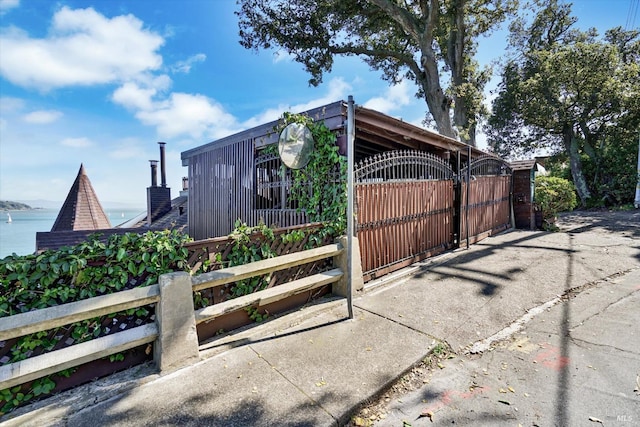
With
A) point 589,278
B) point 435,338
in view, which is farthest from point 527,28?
point 435,338

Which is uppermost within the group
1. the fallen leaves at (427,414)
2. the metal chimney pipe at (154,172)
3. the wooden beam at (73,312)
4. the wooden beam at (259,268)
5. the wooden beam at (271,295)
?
the metal chimney pipe at (154,172)

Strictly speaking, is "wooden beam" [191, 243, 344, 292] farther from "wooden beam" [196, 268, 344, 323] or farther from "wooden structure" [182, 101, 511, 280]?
"wooden structure" [182, 101, 511, 280]

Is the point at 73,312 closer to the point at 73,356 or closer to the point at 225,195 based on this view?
the point at 73,356

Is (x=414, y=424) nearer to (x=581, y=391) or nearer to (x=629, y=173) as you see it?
(x=581, y=391)

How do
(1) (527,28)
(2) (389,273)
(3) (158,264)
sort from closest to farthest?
(3) (158,264) → (2) (389,273) → (1) (527,28)

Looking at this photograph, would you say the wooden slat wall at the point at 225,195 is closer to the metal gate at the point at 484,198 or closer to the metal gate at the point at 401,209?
the metal gate at the point at 401,209

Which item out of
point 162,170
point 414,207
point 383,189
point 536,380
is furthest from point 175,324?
point 162,170

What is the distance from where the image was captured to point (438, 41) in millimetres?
14445

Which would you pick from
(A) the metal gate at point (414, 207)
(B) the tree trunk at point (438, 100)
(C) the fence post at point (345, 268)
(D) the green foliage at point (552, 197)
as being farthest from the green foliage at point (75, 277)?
(B) the tree trunk at point (438, 100)

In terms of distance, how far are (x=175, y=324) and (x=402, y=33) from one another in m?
15.7

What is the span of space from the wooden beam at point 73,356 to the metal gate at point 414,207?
9.88ft

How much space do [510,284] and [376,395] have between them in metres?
3.20

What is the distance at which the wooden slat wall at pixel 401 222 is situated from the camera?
464 centimetres

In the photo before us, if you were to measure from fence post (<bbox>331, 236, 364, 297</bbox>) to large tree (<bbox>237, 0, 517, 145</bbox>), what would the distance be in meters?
10.2
